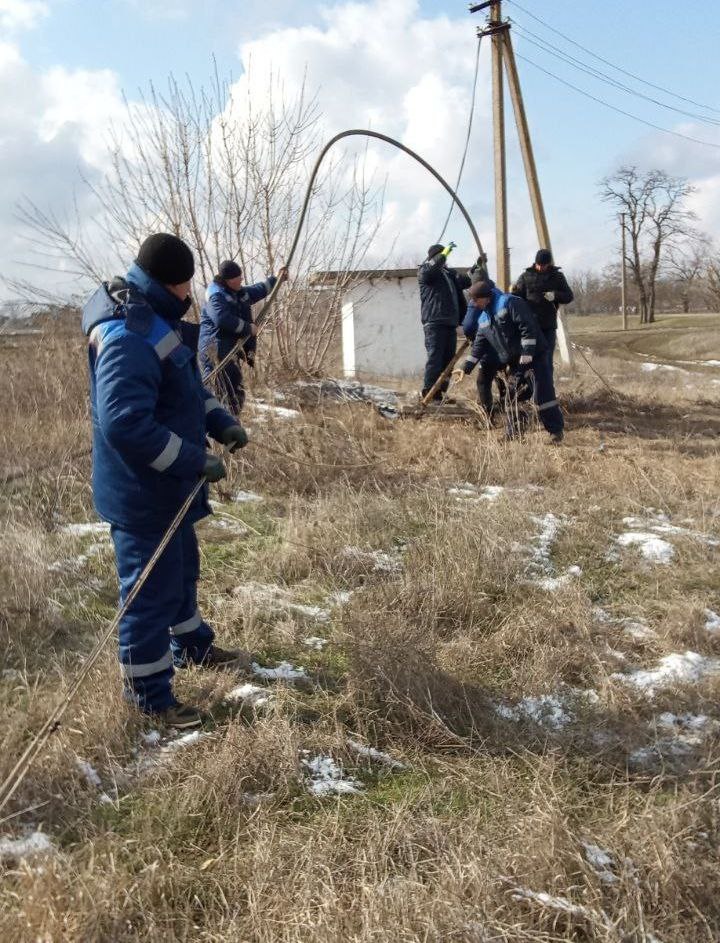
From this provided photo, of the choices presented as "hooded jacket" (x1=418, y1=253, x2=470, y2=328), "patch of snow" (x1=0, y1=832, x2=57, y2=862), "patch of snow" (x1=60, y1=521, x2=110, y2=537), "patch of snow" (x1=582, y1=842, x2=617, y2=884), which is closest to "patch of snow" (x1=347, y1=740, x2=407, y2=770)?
"patch of snow" (x1=582, y1=842, x2=617, y2=884)

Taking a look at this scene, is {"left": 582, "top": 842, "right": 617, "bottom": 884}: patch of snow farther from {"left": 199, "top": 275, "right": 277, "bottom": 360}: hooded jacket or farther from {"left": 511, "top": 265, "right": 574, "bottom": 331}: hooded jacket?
{"left": 511, "top": 265, "right": 574, "bottom": 331}: hooded jacket

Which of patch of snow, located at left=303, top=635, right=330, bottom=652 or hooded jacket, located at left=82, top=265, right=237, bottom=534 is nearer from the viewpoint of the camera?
hooded jacket, located at left=82, top=265, right=237, bottom=534

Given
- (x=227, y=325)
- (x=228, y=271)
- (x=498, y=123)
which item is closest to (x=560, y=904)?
(x=227, y=325)

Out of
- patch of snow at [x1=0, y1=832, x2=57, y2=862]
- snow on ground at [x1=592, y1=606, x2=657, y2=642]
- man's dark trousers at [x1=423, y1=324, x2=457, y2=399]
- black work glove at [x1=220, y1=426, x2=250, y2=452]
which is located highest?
man's dark trousers at [x1=423, y1=324, x2=457, y2=399]

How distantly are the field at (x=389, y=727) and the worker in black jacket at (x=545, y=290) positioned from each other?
279 cm

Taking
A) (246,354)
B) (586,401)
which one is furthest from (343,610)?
(586,401)

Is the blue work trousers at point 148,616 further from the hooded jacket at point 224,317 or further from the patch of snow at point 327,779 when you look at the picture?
the hooded jacket at point 224,317

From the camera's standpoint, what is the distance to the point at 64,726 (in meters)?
2.80

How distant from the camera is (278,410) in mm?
7559

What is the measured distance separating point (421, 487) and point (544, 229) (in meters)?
7.65

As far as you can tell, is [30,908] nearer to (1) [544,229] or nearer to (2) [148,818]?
(2) [148,818]

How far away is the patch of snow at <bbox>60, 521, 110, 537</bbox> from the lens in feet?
16.1

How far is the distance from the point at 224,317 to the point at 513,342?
2.75 meters

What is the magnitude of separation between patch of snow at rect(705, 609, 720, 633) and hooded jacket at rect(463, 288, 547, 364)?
12.3 ft
